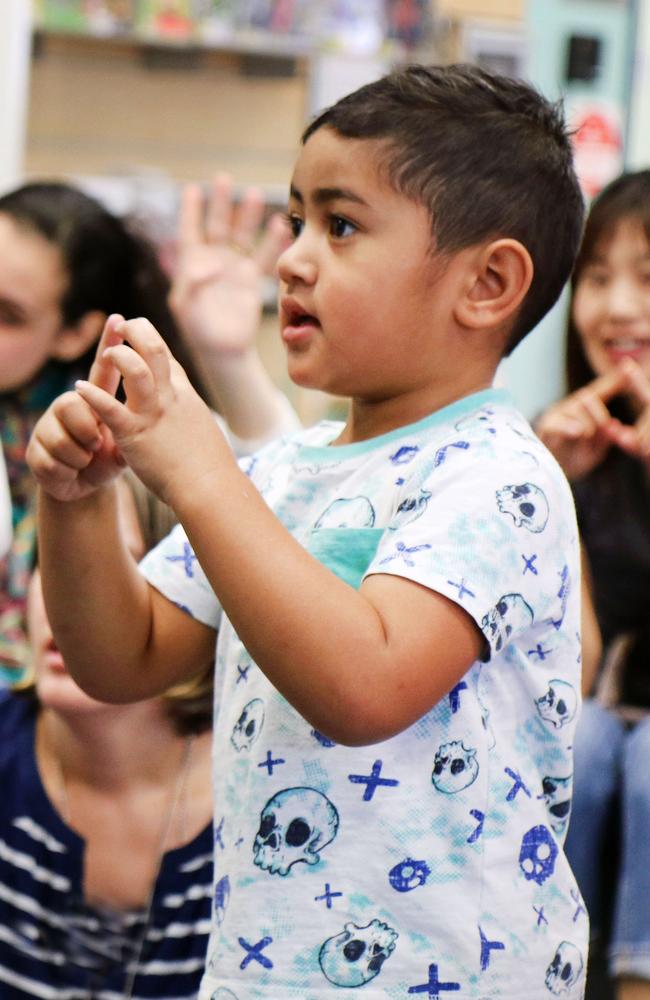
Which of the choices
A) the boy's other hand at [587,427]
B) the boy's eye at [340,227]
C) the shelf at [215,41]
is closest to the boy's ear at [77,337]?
the boy's other hand at [587,427]

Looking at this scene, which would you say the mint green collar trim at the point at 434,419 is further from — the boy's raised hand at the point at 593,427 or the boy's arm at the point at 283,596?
the boy's raised hand at the point at 593,427

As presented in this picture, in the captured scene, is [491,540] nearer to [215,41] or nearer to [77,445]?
[77,445]

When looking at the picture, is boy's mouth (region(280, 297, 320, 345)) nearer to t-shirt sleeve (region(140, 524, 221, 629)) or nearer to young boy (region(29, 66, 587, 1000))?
young boy (region(29, 66, 587, 1000))

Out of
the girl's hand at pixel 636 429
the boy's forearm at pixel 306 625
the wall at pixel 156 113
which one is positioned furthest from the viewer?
the wall at pixel 156 113

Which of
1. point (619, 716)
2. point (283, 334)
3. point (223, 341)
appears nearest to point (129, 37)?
point (223, 341)

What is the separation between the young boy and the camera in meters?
0.77

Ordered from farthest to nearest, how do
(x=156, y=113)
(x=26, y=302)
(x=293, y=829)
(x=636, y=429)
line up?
(x=156, y=113) < (x=26, y=302) < (x=636, y=429) < (x=293, y=829)

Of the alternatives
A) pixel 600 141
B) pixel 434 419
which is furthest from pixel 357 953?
pixel 600 141

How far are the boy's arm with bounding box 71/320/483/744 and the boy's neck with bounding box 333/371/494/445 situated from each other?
169 millimetres

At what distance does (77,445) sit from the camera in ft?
2.87

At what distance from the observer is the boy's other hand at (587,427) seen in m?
1.31

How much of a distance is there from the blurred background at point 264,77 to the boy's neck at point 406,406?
7.85 feet

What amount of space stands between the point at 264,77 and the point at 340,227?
2.84 metres

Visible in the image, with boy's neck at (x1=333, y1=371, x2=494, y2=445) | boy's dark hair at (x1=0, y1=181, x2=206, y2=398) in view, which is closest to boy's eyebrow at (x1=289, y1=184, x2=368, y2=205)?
boy's neck at (x1=333, y1=371, x2=494, y2=445)
